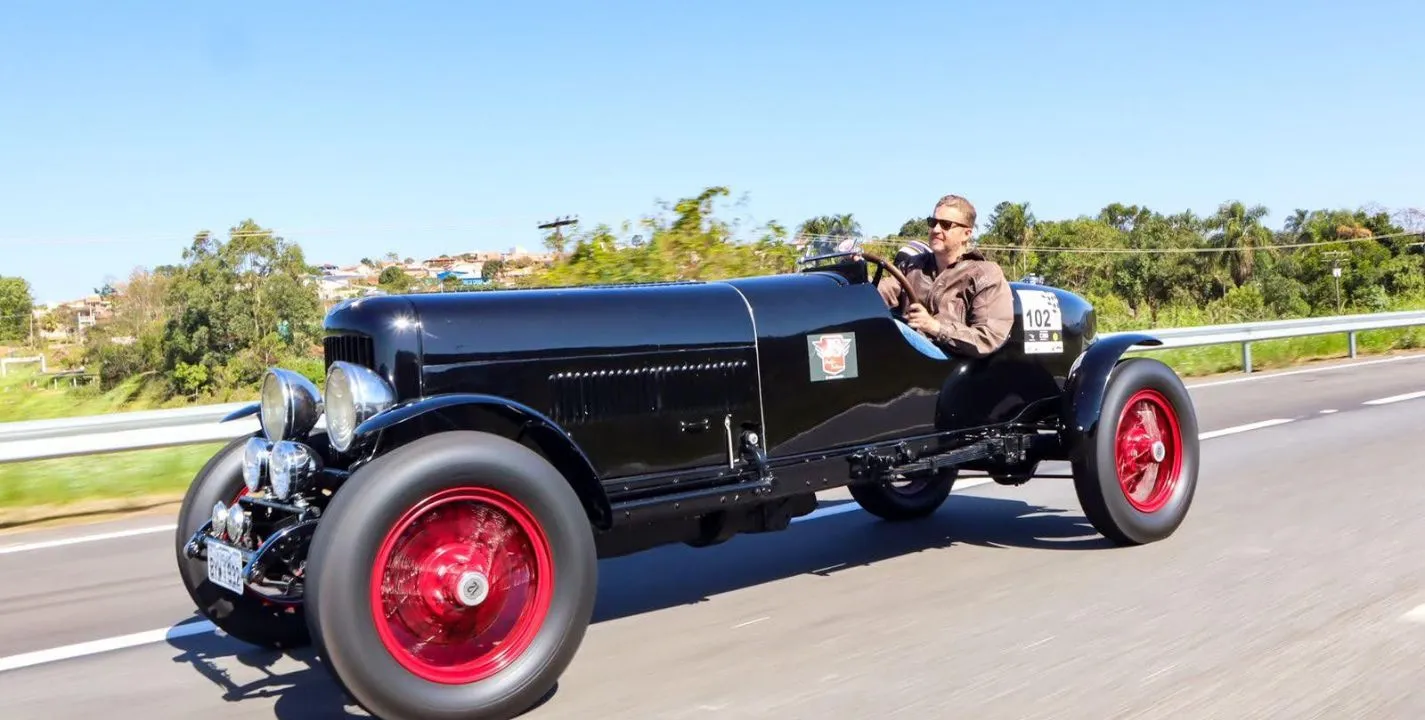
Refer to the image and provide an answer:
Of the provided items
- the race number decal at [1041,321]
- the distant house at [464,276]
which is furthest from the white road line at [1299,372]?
the distant house at [464,276]

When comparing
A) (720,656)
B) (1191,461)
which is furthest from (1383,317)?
(720,656)

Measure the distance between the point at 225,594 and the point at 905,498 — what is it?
3.48 metres

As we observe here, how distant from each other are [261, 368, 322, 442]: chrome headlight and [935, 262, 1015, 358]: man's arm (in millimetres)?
2526

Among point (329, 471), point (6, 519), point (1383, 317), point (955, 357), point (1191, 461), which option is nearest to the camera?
point (329, 471)

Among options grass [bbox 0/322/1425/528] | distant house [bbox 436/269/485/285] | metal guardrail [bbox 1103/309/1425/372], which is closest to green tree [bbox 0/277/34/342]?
grass [bbox 0/322/1425/528]

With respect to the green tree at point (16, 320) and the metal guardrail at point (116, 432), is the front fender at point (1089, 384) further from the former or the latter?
the green tree at point (16, 320)

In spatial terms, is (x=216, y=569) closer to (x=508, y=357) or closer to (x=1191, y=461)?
(x=508, y=357)

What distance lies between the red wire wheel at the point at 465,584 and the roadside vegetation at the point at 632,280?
4.33 feet

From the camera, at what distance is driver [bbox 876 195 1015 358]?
538 cm

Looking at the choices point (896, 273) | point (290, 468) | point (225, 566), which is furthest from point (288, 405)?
point (896, 273)

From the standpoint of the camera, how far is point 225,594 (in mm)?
4184

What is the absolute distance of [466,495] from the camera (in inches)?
142

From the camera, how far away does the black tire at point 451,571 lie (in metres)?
3.29

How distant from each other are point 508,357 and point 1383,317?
16.9m
